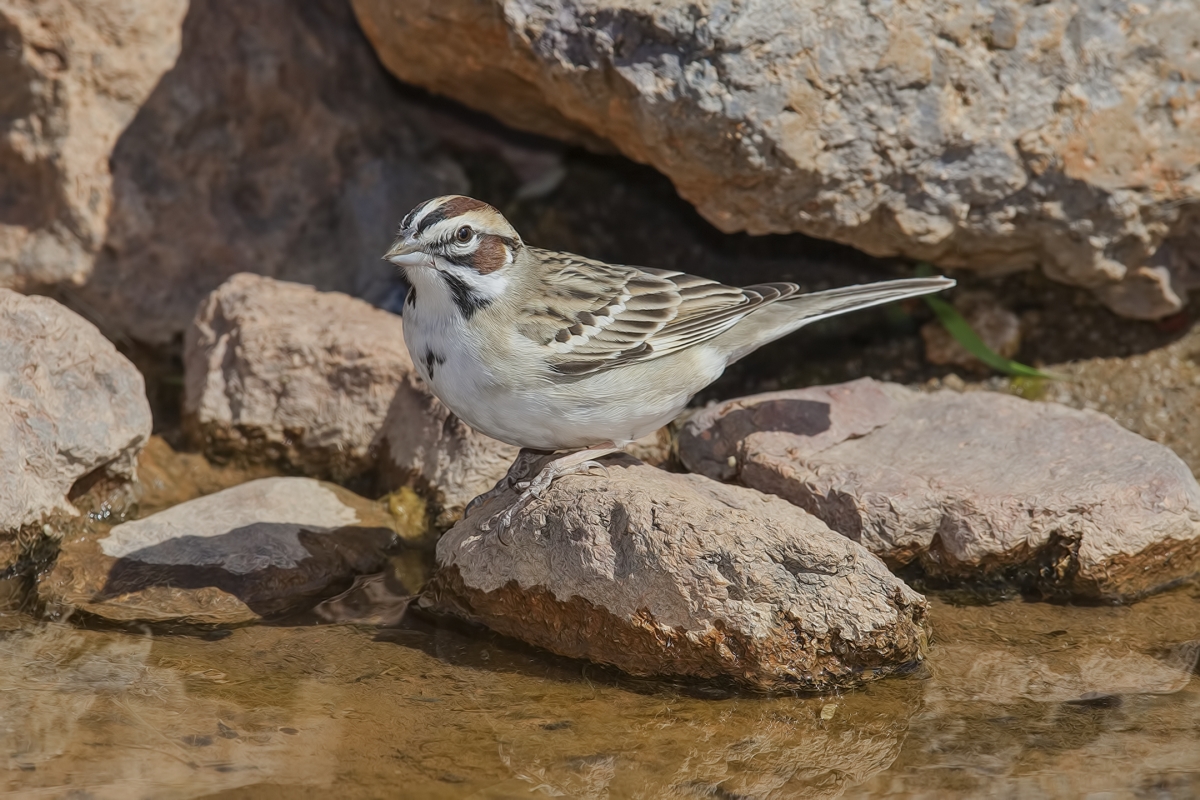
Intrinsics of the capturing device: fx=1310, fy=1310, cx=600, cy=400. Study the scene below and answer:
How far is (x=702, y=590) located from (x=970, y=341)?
136 inches

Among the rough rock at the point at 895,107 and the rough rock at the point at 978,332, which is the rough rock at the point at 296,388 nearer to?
the rough rock at the point at 895,107

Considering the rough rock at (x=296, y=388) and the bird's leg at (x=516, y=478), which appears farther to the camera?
the rough rock at (x=296, y=388)

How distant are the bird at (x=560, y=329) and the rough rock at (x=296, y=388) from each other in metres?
1.16

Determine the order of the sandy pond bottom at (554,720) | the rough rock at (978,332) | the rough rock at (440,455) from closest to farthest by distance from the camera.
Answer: the sandy pond bottom at (554,720) < the rough rock at (440,455) < the rough rock at (978,332)

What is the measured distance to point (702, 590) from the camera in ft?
17.5

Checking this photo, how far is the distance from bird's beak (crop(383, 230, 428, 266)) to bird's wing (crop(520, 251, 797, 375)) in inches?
22.3

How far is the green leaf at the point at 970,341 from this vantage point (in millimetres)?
7969

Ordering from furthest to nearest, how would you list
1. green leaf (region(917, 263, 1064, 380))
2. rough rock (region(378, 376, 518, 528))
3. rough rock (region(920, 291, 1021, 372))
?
rough rock (region(920, 291, 1021, 372)), green leaf (region(917, 263, 1064, 380)), rough rock (region(378, 376, 518, 528))

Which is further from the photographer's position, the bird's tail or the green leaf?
the green leaf

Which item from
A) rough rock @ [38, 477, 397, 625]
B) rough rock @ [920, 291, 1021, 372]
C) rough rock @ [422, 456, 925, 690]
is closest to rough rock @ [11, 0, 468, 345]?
rough rock @ [38, 477, 397, 625]

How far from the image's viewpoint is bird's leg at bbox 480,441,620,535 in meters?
5.87

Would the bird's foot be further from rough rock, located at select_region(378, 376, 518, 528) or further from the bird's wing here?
rough rock, located at select_region(378, 376, 518, 528)

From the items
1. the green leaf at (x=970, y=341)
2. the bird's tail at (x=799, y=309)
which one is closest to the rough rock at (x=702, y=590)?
the bird's tail at (x=799, y=309)

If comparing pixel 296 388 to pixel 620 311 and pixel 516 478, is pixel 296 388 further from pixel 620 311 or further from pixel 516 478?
pixel 620 311
